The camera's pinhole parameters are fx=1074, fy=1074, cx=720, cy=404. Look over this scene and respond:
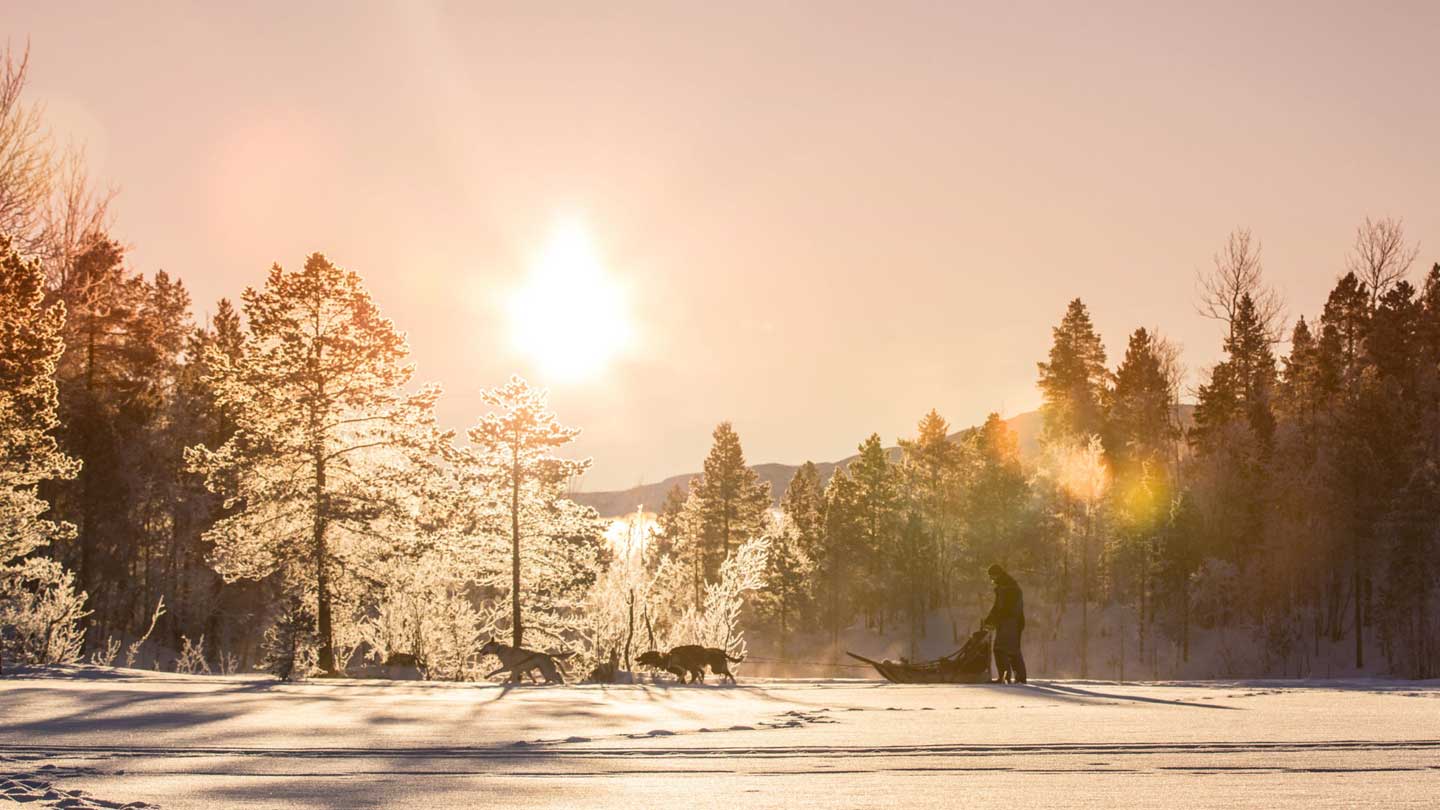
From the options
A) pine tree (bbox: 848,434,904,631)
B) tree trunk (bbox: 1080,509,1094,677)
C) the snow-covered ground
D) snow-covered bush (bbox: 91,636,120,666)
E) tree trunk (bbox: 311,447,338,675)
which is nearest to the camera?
the snow-covered ground

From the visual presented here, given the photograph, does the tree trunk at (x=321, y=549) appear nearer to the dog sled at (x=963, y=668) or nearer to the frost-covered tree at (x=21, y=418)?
the frost-covered tree at (x=21, y=418)

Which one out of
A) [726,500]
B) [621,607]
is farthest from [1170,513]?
[621,607]

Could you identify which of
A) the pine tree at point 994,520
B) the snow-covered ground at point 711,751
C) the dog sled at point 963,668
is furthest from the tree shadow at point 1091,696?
the pine tree at point 994,520

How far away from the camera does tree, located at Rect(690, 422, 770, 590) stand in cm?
8488

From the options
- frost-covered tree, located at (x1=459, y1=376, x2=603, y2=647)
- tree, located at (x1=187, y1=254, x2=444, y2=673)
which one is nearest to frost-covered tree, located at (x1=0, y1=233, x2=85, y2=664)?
tree, located at (x1=187, y1=254, x2=444, y2=673)

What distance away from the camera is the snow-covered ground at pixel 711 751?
5121mm

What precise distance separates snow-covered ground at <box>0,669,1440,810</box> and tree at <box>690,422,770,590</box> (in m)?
73.7

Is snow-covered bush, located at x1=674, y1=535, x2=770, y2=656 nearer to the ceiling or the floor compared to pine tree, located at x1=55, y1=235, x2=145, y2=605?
nearer to the floor

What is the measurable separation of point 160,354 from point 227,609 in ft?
44.2

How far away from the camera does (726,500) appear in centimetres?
8544

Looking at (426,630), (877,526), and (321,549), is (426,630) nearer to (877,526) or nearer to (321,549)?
(321,549)

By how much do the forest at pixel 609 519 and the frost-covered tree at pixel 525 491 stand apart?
101 mm

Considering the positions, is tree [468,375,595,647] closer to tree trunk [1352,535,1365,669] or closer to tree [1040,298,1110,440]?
tree trunk [1352,535,1365,669]

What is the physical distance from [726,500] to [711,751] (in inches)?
3101
